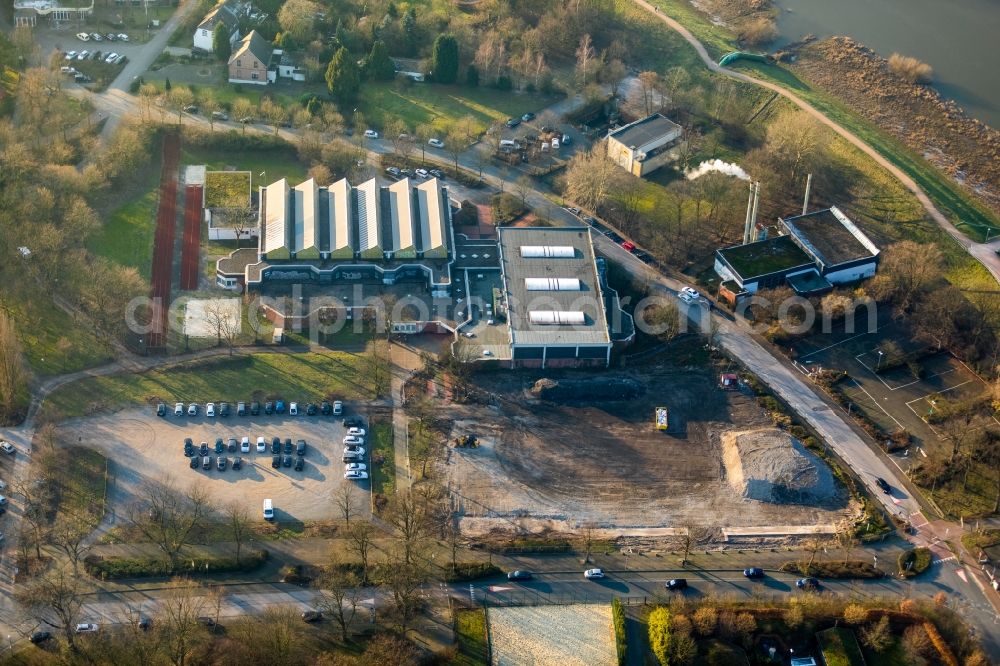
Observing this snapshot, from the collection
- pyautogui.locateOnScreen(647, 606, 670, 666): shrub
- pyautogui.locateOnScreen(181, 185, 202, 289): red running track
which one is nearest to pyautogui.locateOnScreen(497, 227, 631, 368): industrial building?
pyautogui.locateOnScreen(647, 606, 670, 666): shrub

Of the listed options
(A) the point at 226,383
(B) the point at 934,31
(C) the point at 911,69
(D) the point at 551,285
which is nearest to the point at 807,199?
(D) the point at 551,285

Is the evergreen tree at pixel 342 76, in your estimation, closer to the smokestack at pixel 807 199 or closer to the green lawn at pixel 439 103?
the green lawn at pixel 439 103

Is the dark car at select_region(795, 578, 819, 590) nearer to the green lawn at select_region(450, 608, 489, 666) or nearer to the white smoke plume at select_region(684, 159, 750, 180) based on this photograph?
the green lawn at select_region(450, 608, 489, 666)

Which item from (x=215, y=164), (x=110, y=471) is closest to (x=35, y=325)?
(x=110, y=471)

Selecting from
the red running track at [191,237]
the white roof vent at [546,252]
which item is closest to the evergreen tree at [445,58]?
the red running track at [191,237]

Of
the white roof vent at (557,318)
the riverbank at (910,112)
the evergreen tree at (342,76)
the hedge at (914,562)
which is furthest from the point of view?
the evergreen tree at (342,76)

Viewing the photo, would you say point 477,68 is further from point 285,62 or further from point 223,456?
point 223,456
